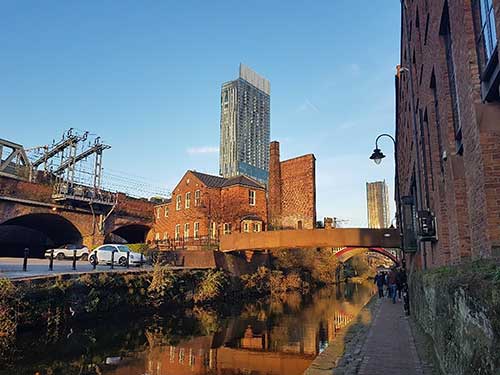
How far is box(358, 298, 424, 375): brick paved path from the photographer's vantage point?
7234 mm

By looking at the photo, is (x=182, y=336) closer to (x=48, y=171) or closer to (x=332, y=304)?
(x=332, y=304)

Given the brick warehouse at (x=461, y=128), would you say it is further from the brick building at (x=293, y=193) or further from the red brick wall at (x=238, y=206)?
the brick building at (x=293, y=193)

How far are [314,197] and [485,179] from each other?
37.1 m

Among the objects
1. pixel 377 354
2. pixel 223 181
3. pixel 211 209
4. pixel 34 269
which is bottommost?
pixel 377 354

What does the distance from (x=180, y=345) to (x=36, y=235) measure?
34797 mm

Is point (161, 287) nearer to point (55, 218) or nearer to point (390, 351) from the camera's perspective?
point (390, 351)

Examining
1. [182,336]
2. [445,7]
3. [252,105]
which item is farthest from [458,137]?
[252,105]

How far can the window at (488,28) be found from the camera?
525cm

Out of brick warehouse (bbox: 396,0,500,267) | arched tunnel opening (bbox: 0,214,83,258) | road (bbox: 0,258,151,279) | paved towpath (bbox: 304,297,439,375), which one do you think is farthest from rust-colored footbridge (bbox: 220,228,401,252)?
arched tunnel opening (bbox: 0,214,83,258)

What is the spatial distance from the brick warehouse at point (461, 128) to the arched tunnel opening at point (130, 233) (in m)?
35.3

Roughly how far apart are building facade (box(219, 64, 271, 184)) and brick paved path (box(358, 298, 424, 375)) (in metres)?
137

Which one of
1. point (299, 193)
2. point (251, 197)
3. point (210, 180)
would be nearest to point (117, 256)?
point (251, 197)

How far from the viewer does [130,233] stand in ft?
157

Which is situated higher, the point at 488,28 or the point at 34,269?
the point at 488,28
